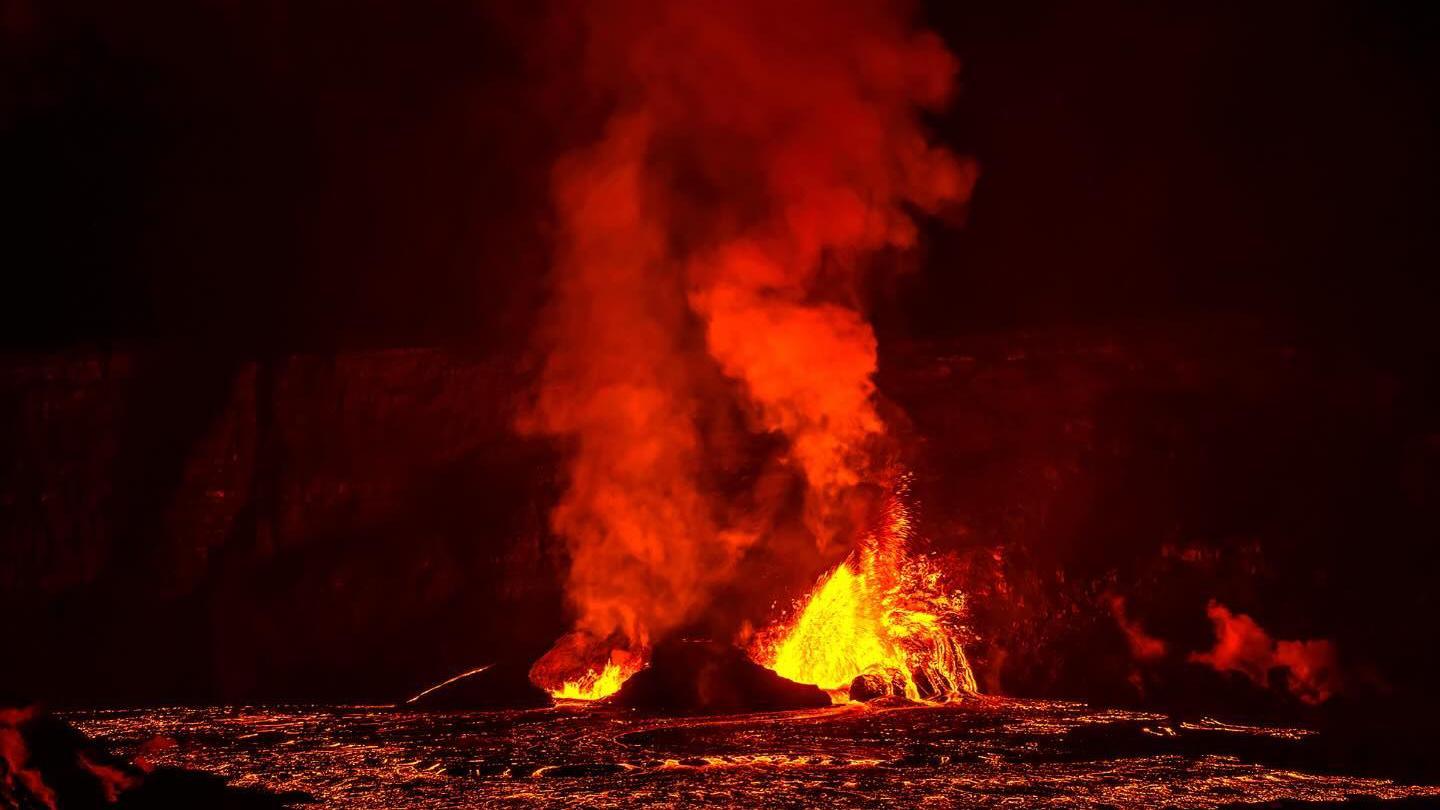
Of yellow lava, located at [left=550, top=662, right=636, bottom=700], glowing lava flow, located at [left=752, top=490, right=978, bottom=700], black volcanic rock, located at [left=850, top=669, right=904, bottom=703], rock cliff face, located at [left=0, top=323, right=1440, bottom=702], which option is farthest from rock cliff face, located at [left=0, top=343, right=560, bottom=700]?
black volcanic rock, located at [left=850, top=669, right=904, bottom=703]

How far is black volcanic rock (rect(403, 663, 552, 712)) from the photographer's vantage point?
27344mm

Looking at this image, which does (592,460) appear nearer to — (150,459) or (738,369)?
(738,369)

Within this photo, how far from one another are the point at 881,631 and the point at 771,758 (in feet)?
34.1

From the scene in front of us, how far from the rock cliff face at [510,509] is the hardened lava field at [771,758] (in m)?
7.54

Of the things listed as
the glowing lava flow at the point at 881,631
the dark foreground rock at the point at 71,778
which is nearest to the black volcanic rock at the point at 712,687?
the glowing lava flow at the point at 881,631

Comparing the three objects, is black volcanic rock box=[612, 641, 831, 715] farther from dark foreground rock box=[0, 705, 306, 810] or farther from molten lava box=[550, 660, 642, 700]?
dark foreground rock box=[0, 705, 306, 810]

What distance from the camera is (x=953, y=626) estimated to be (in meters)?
29.7

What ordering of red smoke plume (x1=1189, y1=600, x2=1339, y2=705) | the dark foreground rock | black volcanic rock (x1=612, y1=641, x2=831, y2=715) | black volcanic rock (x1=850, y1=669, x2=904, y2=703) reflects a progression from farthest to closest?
red smoke plume (x1=1189, y1=600, x2=1339, y2=705), black volcanic rock (x1=850, y1=669, x2=904, y2=703), black volcanic rock (x1=612, y1=641, x2=831, y2=715), the dark foreground rock

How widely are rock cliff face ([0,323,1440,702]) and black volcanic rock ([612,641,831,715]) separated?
655 cm

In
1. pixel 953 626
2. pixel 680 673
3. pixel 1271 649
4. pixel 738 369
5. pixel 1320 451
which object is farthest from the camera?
pixel 1320 451

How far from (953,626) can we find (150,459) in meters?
28.9

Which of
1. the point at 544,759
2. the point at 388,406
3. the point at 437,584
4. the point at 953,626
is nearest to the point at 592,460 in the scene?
the point at 437,584

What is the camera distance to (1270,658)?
1060 inches

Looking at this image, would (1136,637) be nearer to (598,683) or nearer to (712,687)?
(712,687)
